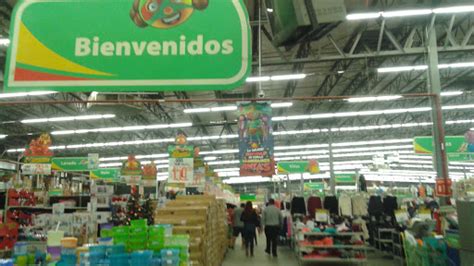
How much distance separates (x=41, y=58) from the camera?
1.87 metres

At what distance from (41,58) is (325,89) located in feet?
48.6

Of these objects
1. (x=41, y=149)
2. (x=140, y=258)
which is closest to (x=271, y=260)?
(x=140, y=258)

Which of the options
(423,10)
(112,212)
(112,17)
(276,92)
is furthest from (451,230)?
(276,92)

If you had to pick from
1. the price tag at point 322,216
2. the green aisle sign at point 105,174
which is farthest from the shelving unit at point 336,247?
the green aisle sign at point 105,174

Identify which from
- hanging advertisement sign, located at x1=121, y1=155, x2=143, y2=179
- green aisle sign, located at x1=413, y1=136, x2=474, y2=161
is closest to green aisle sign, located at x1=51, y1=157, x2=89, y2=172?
hanging advertisement sign, located at x1=121, y1=155, x2=143, y2=179

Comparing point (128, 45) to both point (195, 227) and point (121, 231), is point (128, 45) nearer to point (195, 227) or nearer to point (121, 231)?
point (121, 231)

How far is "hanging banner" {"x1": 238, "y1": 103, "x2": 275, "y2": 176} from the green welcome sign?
6.32 m

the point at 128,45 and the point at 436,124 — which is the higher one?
the point at 436,124

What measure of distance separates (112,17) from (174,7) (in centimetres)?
31

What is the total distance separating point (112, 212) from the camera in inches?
442

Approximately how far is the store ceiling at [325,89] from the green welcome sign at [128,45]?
13.9 feet

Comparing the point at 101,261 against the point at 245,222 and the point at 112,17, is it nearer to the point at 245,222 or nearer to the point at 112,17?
the point at 112,17

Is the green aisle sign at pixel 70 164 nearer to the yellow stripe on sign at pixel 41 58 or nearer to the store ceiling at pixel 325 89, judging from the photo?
the store ceiling at pixel 325 89

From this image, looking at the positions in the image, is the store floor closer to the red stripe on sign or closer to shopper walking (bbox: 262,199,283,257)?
shopper walking (bbox: 262,199,283,257)
